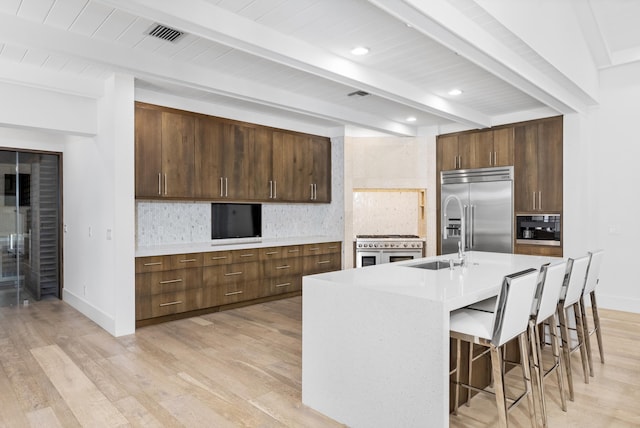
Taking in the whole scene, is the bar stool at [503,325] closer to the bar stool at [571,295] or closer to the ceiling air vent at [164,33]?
the bar stool at [571,295]

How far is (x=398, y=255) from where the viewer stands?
654 centimetres

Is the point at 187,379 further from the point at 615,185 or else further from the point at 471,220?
the point at 615,185

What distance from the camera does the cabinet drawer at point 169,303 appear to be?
4.42 m

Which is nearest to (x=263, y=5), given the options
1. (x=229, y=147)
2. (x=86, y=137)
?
(x=229, y=147)

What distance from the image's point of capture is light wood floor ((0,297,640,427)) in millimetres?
2572

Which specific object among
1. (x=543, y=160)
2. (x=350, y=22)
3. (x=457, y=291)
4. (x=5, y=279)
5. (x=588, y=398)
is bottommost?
(x=588, y=398)

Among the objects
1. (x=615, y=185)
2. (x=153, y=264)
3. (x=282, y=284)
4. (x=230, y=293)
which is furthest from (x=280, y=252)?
(x=615, y=185)

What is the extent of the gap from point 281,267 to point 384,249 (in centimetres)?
169

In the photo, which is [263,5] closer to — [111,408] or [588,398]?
[111,408]

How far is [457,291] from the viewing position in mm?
2301

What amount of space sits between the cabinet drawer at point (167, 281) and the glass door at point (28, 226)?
2255 mm

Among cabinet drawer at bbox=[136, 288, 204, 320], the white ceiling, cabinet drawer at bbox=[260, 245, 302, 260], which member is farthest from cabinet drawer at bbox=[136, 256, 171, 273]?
the white ceiling

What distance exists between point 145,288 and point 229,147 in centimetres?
203

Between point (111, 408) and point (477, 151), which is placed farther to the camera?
point (477, 151)
